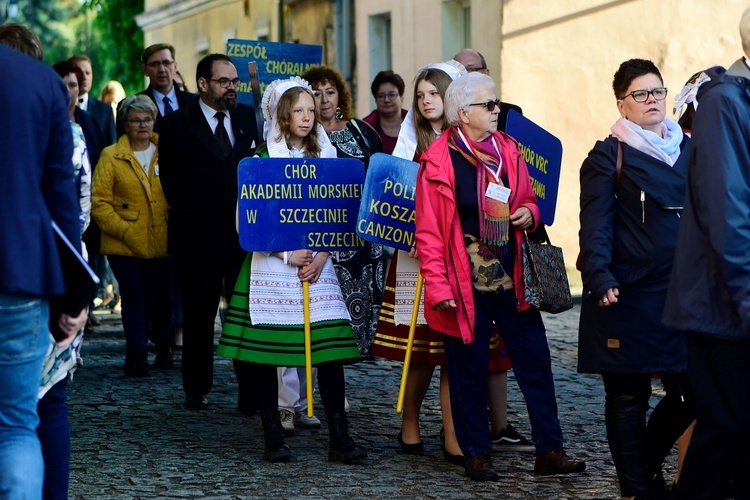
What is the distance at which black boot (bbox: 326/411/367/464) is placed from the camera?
24.5 feet

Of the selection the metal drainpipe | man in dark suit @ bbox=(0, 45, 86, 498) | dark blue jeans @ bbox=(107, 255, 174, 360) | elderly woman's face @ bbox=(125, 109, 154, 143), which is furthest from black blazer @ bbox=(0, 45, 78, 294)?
the metal drainpipe

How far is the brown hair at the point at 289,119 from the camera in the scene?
299 inches

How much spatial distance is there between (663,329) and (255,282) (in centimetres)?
220

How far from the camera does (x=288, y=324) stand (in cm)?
753

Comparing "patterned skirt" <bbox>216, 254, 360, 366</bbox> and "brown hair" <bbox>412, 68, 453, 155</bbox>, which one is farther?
"brown hair" <bbox>412, 68, 453, 155</bbox>

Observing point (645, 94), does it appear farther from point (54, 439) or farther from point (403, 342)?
point (54, 439)

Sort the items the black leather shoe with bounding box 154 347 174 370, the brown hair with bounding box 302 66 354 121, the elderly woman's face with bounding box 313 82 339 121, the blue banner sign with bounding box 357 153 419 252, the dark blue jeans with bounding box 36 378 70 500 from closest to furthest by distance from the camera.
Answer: the dark blue jeans with bounding box 36 378 70 500, the blue banner sign with bounding box 357 153 419 252, the elderly woman's face with bounding box 313 82 339 121, the brown hair with bounding box 302 66 354 121, the black leather shoe with bounding box 154 347 174 370

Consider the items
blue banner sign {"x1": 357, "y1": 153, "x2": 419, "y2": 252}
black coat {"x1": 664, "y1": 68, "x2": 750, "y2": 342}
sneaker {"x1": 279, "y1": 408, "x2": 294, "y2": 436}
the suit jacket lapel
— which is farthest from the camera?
the suit jacket lapel

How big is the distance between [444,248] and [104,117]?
7020mm

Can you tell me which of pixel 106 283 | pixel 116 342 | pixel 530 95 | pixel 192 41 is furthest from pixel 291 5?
pixel 116 342

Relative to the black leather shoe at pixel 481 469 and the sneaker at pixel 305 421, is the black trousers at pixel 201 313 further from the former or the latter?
the black leather shoe at pixel 481 469

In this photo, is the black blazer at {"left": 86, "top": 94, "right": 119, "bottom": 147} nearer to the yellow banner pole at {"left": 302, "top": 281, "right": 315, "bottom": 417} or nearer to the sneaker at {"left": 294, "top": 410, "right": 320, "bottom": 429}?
the sneaker at {"left": 294, "top": 410, "right": 320, "bottom": 429}

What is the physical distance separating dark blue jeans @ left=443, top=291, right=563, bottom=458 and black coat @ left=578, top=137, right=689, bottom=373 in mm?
714

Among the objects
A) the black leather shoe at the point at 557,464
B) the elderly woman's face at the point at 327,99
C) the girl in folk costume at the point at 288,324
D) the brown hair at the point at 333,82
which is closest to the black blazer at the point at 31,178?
the girl in folk costume at the point at 288,324
